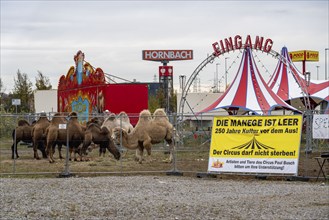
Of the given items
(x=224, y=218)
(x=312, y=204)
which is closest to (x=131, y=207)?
(x=224, y=218)

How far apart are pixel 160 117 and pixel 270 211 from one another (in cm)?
1400

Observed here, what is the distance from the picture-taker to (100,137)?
27.4 m

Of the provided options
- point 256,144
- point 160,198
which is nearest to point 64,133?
point 256,144

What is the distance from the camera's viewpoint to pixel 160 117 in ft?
91.3

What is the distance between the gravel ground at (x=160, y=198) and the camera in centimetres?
1396

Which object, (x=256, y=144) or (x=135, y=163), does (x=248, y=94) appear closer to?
(x=135, y=163)

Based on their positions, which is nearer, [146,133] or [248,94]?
[146,133]

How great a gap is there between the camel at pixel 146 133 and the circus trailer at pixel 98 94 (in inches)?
524

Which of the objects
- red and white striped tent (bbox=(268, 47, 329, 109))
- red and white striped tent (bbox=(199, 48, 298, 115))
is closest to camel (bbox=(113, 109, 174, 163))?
red and white striped tent (bbox=(199, 48, 298, 115))

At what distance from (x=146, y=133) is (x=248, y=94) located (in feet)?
33.0

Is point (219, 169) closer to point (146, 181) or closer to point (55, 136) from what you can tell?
point (146, 181)

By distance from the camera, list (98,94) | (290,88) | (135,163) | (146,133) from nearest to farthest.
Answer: (146,133)
(135,163)
(290,88)
(98,94)

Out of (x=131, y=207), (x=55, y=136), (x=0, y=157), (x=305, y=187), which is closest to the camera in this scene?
(x=131, y=207)

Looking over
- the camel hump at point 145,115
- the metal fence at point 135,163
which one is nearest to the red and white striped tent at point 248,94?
the metal fence at point 135,163
